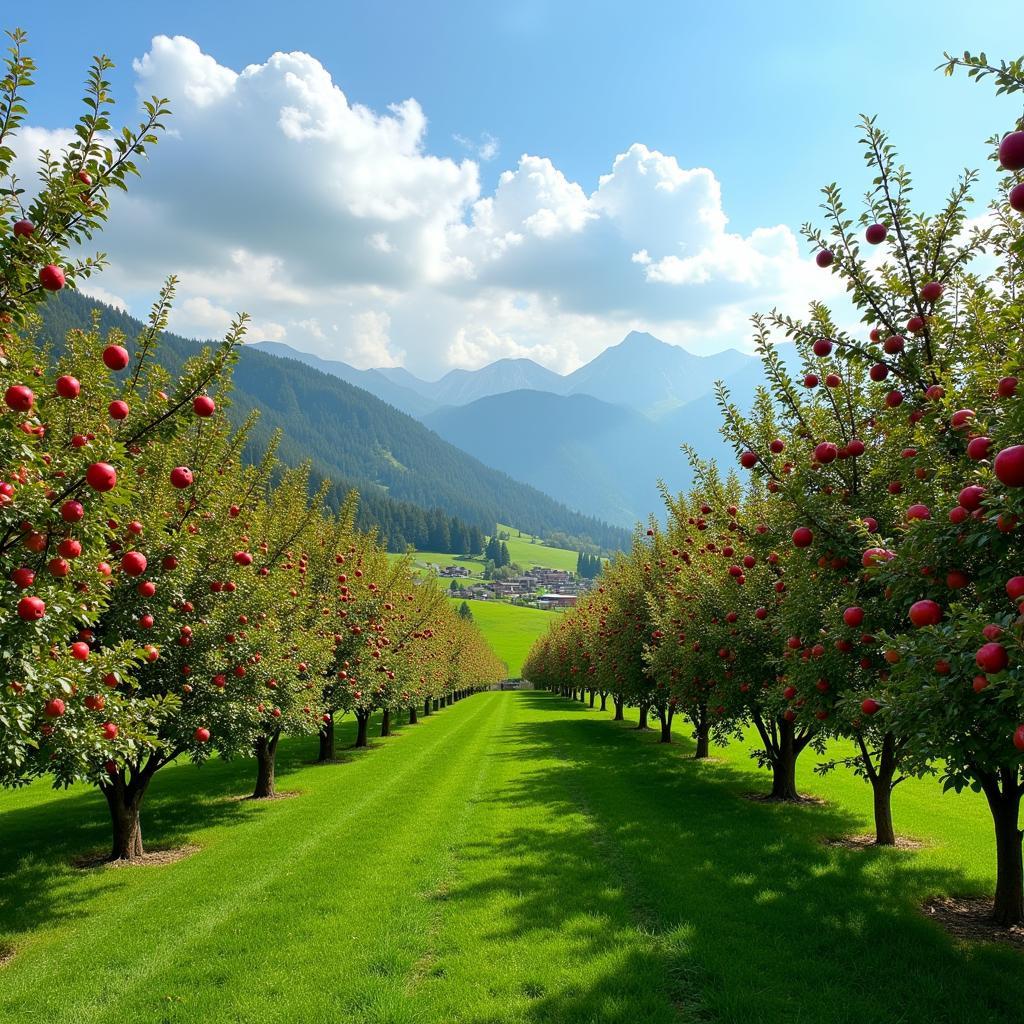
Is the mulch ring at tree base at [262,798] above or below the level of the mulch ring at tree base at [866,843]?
below

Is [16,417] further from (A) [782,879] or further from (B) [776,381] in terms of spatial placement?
(A) [782,879]

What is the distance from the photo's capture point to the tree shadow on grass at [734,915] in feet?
22.0

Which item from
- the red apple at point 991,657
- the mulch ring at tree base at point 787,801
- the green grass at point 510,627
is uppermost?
the red apple at point 991,657

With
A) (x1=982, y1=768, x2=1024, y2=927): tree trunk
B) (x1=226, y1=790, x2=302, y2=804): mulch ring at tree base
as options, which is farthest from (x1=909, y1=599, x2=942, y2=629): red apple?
(x1=226, y1=790, x2=302, y2=804): mulch ring at tree base

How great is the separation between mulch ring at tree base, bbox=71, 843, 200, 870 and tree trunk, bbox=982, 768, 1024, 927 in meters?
14.8

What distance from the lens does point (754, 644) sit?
14312 millimetres

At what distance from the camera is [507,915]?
915 centimetres

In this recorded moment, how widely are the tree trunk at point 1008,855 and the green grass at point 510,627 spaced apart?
100277mm

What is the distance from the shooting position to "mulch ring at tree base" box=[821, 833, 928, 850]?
12.1 metres

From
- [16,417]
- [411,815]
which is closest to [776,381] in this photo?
Result: [16,417]

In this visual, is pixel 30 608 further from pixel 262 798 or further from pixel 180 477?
pixel 262 798

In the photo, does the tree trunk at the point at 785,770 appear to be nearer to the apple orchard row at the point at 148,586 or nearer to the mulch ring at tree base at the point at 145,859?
the apple orchard row at the point at 148,586

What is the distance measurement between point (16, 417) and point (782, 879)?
1247cm

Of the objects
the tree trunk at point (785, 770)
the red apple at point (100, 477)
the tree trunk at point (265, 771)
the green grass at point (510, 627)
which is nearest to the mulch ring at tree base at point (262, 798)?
the tree trunk at point (265, 771)
